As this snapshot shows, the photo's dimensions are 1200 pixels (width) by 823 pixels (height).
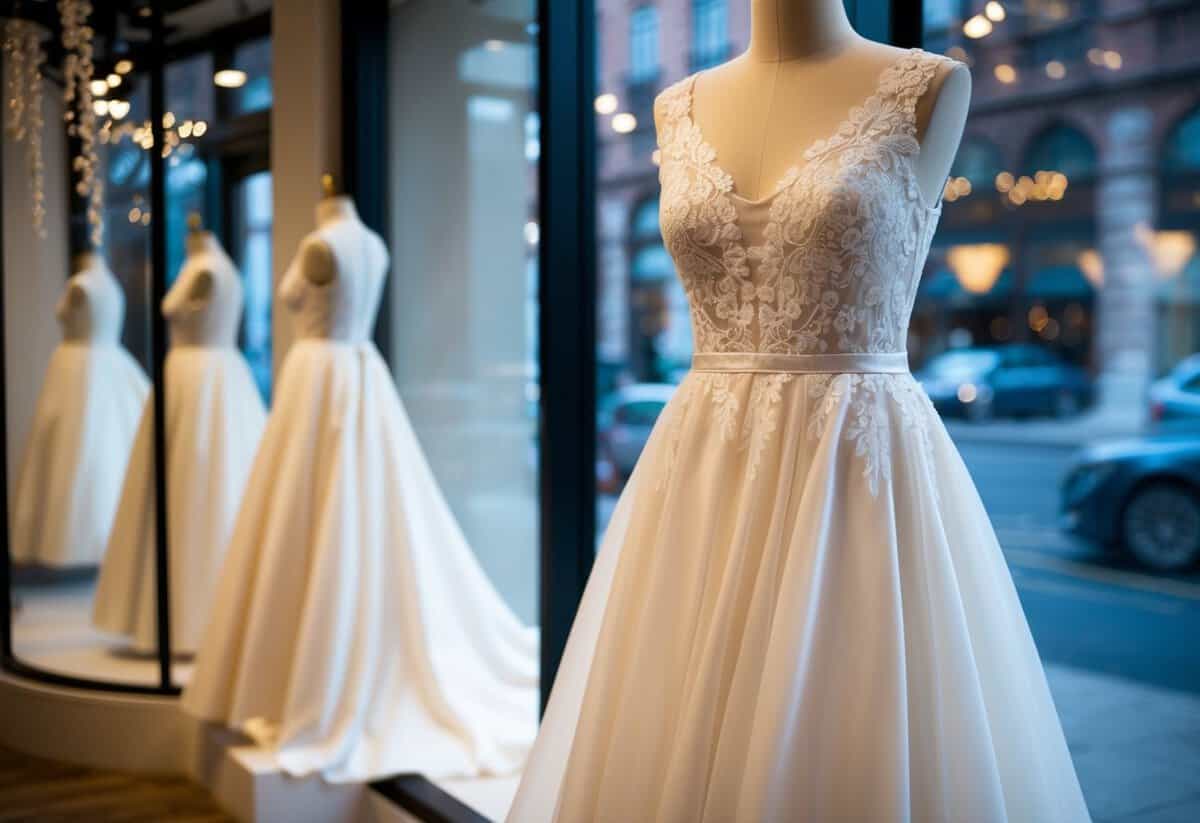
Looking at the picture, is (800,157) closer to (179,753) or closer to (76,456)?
(179,753)

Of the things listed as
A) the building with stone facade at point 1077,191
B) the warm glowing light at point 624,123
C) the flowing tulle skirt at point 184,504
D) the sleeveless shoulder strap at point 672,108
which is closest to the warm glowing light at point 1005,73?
the building with stone facade at point 1077,191

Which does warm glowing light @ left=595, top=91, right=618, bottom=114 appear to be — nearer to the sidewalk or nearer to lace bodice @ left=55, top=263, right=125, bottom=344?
the sidewalk

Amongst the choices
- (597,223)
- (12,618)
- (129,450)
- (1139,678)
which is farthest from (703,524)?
(12,618)

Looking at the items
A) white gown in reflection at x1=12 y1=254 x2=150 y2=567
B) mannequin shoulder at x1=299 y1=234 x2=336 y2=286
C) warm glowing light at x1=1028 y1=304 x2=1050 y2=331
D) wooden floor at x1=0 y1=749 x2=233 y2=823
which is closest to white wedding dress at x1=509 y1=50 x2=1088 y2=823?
warm glowing light at x1=1028 y1=304 x2=1050 y2=331

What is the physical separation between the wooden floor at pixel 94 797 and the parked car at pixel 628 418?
1469mm

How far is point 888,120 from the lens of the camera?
169cm

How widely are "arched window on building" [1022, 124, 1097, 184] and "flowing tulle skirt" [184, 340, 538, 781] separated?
194 cm

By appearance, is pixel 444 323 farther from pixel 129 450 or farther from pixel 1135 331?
pixel 1135 331

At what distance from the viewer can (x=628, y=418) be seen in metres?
3.27

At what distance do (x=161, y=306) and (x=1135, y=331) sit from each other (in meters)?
3.02

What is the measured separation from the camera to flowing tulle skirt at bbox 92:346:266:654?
13.5 feet

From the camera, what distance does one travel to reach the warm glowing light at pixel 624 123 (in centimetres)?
304

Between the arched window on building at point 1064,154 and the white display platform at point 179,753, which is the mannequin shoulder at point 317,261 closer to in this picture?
the white display platform at point 179,753

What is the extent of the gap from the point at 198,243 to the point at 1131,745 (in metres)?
3.27
